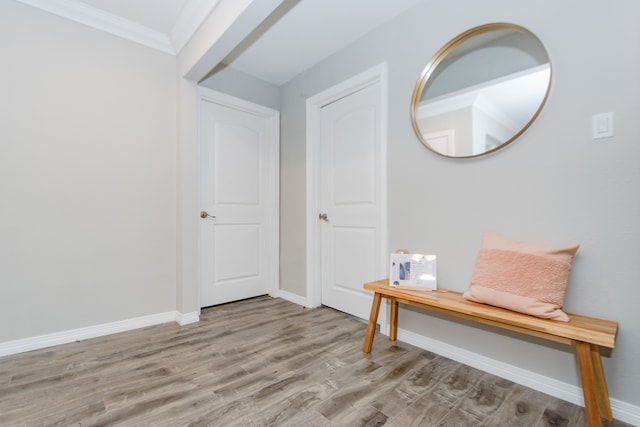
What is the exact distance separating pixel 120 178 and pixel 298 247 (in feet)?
5.34

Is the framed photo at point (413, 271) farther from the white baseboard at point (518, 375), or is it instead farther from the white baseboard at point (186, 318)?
the white baseboard at point (186, 318)

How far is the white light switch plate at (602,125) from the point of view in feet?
4.38

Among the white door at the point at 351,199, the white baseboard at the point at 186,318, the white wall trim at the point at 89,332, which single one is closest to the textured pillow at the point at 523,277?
the white door at the point at 351,199

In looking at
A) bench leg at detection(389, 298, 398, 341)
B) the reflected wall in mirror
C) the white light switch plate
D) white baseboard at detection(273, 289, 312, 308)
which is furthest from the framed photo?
white baseboard at detection(273, 289, 312, 308)

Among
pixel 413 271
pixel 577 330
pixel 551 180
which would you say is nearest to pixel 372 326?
pixel 413 271

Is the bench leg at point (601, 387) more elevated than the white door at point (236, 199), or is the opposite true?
the white door at point (236, 199)

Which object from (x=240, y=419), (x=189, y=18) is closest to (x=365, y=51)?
(x=189, y=18)

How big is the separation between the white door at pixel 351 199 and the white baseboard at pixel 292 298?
6.8 inches

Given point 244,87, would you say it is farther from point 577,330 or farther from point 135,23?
point 577,330

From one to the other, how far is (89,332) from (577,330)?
2870mm

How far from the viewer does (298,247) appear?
9.93ft

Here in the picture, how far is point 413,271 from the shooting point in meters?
1.87

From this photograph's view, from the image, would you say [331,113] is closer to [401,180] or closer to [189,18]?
[401,180]

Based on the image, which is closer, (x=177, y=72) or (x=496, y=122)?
(x=496, y=122)
